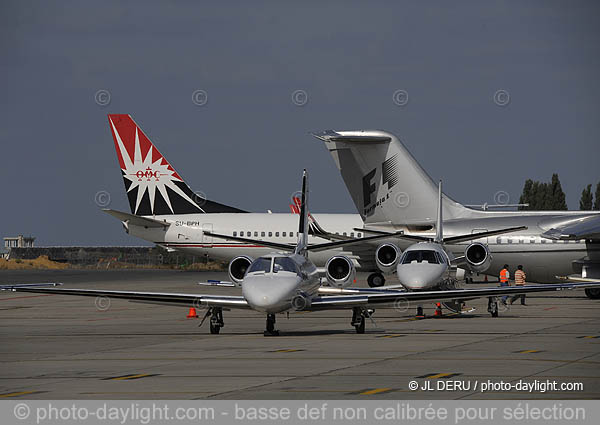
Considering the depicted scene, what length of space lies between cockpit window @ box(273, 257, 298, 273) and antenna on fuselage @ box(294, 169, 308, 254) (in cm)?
254

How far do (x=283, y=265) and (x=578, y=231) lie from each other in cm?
2011

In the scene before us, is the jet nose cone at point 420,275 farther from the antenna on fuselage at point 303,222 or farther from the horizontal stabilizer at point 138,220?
the horizontal stabilizer at point 138,220

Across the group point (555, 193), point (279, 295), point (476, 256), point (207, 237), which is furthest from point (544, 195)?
point (279, 295)

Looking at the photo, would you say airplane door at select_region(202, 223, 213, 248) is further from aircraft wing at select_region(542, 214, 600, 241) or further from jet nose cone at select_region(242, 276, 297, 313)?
jet nose cone at select_region(242, 276, 297, 313)

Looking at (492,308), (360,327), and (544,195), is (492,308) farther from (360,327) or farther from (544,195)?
(544,195)

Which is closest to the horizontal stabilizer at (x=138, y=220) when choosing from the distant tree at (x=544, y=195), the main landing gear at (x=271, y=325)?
the main landing gear at (x=271, y=325)

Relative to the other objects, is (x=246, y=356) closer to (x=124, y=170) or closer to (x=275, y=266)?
(x=275, y=266)

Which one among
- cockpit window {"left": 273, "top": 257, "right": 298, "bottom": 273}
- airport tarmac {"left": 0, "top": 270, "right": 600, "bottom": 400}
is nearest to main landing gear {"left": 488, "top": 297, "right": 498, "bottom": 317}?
airport tarmac {"left": 0, "top": 270, "right": 600, "bottom": 400}

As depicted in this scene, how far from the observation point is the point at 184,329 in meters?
26.8

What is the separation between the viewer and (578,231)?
1590 inches

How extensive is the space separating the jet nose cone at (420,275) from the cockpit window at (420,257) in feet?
0.79

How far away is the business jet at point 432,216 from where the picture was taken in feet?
141
